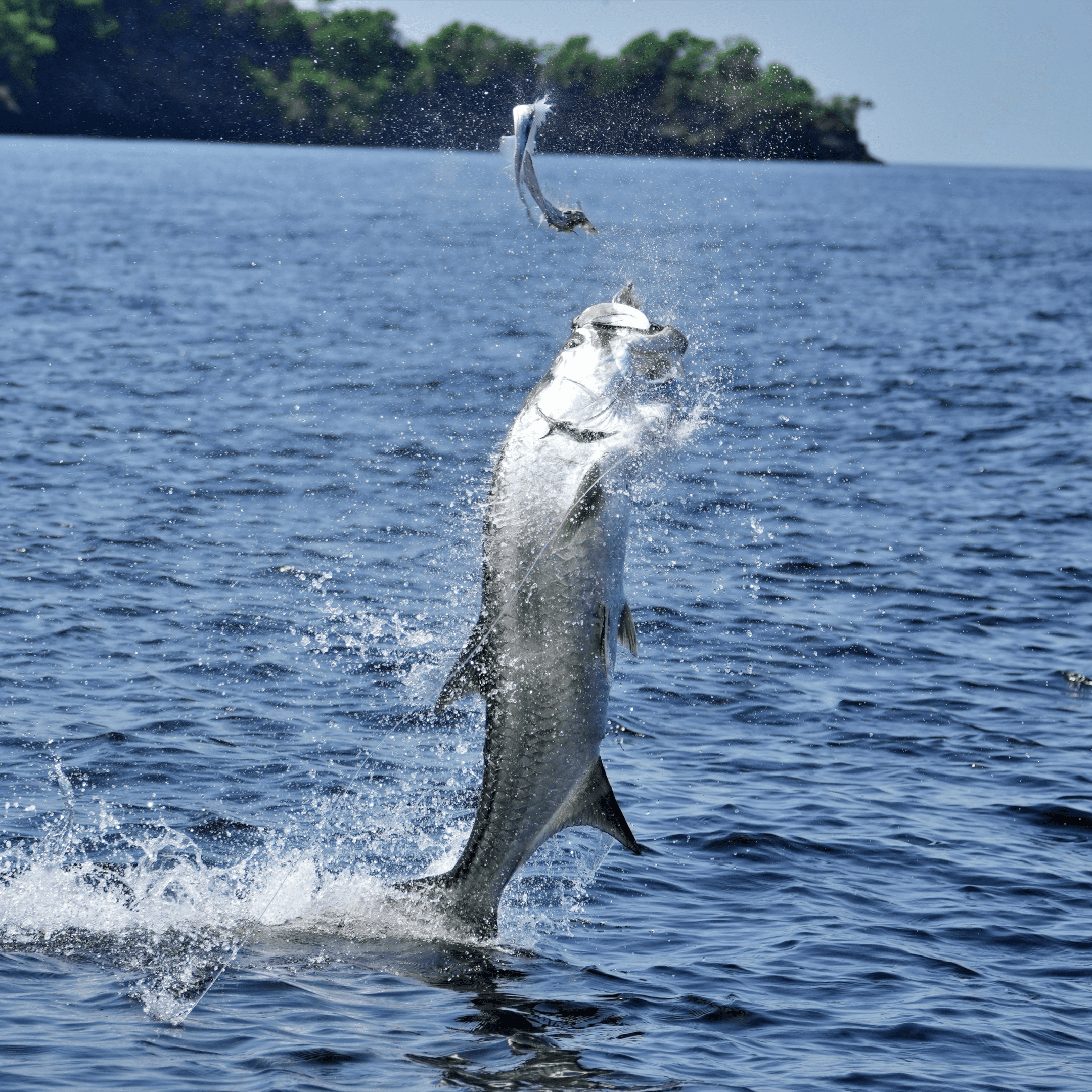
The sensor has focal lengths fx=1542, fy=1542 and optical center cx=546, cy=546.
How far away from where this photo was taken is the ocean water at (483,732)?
9.62 m

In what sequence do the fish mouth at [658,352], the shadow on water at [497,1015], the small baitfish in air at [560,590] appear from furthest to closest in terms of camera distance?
the small baitfish in air at [560,590]
the fish mouth at [658,352]
the shadow on water at [497,1015]

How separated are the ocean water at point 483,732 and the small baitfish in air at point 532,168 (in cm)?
157

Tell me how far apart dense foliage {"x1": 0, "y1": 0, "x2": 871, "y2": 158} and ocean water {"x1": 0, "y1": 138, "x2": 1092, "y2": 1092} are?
89907 mm

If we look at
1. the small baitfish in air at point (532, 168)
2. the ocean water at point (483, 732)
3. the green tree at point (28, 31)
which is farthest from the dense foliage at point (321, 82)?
the small baitfish in air at point (532, 168)

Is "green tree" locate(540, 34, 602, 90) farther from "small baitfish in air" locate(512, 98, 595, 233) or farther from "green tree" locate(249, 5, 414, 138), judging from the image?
"small baitfish in air" locate(512, 98, 595, 233)

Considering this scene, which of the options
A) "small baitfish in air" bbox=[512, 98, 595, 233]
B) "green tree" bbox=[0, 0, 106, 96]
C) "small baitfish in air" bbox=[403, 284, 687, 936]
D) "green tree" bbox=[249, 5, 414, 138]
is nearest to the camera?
"small baitfish in air" bbox=[403, 284, 687, 936]

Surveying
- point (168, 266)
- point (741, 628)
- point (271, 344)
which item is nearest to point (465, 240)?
point (168, 266)

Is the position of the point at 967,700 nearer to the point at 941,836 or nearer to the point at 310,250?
the point at 941,836

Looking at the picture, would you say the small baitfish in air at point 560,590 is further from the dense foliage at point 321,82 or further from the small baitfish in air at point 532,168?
the dense foliage at point 321,82

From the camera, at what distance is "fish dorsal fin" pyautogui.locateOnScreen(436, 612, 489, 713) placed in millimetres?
9766

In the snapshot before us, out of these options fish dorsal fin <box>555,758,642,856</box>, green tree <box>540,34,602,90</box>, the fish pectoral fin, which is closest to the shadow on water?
fish dorsal fin <box>555,758,642,856</box>

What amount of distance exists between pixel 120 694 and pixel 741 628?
718cm

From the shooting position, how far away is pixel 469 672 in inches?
386

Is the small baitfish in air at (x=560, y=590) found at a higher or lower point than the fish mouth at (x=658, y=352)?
lower
